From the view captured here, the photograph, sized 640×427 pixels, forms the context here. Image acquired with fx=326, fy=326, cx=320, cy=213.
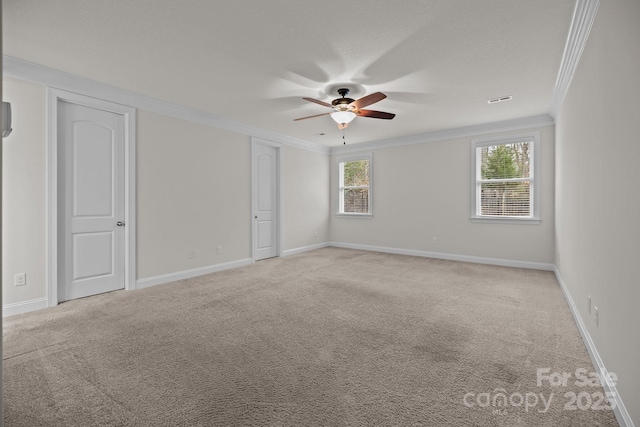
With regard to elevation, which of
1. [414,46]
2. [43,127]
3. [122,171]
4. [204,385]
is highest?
[414,46]

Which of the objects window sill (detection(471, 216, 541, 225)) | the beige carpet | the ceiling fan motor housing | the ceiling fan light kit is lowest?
the beige carpet

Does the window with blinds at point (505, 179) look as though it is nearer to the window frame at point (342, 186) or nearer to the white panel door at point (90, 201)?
the window frame at point (342, 186)

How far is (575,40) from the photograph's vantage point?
2.70 m

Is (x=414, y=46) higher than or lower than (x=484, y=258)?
higher

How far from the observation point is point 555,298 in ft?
12.3

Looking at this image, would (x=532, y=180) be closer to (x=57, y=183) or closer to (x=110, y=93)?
(x=110, y=93)

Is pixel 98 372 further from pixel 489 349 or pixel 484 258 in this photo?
pixel 484 258

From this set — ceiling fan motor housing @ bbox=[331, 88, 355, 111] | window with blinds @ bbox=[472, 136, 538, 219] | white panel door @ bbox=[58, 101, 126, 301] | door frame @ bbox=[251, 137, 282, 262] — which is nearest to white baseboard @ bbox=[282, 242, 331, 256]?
door frame @ bbox=[251, 137, 282, 262]

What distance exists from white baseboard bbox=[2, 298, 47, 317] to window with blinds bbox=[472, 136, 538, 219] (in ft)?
20.8

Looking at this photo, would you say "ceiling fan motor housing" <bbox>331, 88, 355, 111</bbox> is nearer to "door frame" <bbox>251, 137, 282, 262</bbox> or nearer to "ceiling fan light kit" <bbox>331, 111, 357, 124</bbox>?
"ceiling fan light kit" <bbox>331, 111, 357, 124</bbox>

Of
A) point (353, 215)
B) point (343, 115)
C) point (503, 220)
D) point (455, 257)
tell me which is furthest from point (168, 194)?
point (503, 220)

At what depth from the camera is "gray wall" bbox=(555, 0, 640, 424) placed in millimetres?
1587

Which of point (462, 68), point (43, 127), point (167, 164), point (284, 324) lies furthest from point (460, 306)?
point (43, 127)

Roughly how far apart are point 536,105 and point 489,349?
3788 mm
